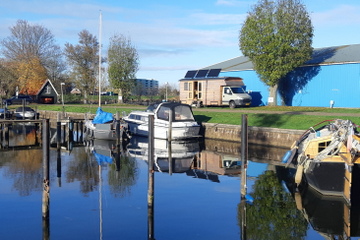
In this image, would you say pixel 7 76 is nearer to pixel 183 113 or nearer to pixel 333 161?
pixel 183 113

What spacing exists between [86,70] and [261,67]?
35245 millimetres

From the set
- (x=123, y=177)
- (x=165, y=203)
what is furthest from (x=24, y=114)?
(x=165, y=203)

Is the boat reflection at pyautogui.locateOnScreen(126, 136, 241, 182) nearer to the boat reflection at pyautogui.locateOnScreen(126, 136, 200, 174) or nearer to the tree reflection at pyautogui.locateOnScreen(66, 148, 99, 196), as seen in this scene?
the boat reflection at pyautogui.locateOnScreen(126, 136, 200, 174)

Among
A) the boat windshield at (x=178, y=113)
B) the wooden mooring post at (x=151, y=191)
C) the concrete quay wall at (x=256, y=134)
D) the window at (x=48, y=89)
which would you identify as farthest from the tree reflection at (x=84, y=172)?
the window at (x=48, y=89)

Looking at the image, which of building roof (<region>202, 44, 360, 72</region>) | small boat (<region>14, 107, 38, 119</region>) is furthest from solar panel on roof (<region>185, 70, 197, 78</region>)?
small boat (<region>14, 107, 38, 119</region>)

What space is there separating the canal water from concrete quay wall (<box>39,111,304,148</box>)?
121 inches

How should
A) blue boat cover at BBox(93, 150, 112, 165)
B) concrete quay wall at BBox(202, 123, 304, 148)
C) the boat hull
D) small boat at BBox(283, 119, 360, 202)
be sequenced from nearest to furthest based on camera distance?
small boat at BBox(283, 119, 360, 202) < the boat hull < blue boat cover at BBox(93, 150, 112, 165) < concrete quay wall at BBox(202, 123, 304, 148)

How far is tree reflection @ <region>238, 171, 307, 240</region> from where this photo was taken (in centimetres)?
996

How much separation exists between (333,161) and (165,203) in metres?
4.96

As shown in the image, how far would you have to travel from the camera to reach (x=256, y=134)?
2397 cm

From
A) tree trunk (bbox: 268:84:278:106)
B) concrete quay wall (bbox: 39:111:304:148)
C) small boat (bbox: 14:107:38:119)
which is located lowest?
concrete quay wall (bbox: 39:111:304:148)

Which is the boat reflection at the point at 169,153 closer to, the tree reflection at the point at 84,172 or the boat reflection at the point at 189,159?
the boat reflection at the point at 189,159

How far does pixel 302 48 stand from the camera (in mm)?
34156

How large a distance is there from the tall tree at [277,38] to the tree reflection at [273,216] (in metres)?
21.5
